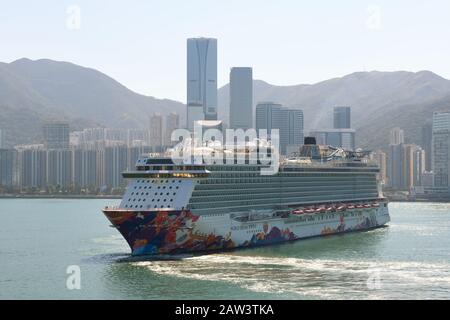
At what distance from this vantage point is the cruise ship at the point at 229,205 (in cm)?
4400

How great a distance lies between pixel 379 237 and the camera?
60875 millimetres

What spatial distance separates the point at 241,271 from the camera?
3966 centimetres

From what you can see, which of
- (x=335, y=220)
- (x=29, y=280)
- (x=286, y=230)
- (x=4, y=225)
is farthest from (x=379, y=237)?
(x=4, y=225)

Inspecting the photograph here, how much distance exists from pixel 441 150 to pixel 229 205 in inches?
5599

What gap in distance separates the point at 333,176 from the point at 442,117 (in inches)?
5319

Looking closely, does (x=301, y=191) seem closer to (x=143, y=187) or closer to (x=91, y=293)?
(x=143, y=187)

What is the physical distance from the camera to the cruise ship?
4400 centimetres

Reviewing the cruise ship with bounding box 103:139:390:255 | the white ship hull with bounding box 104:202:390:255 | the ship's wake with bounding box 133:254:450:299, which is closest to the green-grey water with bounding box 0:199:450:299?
the ship's wake with bounding box 133:254:450:299

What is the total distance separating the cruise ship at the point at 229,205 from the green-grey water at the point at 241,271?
1232mm
